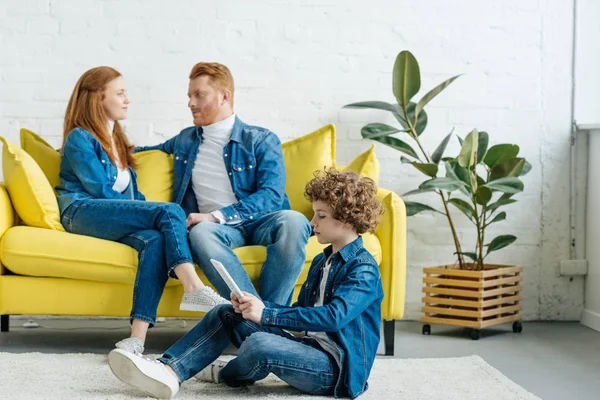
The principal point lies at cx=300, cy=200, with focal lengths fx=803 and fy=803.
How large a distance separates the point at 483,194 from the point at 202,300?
1446mm

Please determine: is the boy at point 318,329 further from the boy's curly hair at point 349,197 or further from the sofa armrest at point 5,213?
the sofa armrest at point 5,213

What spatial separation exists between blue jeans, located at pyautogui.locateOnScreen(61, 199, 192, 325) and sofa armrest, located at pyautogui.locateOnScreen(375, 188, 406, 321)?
77cm

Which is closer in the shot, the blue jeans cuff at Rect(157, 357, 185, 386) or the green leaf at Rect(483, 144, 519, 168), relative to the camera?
the blue jeans cuff at Rect(157, 357, 185, 386)

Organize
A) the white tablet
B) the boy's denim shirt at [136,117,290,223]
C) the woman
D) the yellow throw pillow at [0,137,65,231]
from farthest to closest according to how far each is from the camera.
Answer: the boy's denim shirt at [136,117,290,223] < the yellow throw pillow at [0,137,65,231] < the woman < the white tablet

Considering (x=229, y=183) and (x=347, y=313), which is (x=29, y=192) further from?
(x=347, y=313)

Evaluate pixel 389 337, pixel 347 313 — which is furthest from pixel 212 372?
pixel 389 337

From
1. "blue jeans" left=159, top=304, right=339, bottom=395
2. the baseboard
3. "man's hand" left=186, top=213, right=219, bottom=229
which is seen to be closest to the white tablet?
"blue jeans" left=159, top=304, right=339, bottom=395

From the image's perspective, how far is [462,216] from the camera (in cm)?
394

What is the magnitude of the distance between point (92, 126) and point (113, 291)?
26.8 inches

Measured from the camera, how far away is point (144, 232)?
285cm

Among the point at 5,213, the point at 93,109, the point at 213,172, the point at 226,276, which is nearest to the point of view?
the point at 226,276

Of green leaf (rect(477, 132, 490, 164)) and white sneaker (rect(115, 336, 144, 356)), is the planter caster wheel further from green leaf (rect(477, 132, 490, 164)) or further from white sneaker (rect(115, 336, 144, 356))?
white sneaker (rect(115, 336, 144, 356))

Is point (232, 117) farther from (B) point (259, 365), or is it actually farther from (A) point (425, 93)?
(B) point (259, 365)

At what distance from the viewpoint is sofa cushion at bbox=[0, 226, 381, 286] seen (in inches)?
113
